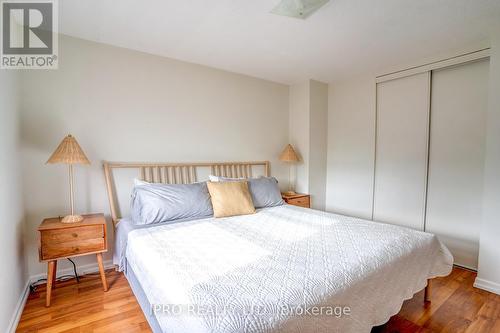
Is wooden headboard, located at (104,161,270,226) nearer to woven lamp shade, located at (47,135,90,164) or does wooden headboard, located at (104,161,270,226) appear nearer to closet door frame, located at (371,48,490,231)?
woven lamp shade, located at (47,135,90,164)

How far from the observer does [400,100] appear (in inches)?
118

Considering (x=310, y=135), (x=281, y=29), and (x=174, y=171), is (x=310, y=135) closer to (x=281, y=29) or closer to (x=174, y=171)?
(x=281, y=29)

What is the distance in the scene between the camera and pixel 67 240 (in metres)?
1.91

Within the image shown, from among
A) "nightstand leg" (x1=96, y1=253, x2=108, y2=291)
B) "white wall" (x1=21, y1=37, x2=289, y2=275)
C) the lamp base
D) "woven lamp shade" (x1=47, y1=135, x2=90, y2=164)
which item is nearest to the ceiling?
"white wall" (x1=21, y1=37, x2=289, y2=275)

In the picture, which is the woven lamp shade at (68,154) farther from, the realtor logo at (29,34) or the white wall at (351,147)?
the white wall at (351,147)

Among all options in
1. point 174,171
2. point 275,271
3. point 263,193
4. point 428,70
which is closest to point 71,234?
point 174,171

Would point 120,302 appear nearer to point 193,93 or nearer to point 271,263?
point 271,263

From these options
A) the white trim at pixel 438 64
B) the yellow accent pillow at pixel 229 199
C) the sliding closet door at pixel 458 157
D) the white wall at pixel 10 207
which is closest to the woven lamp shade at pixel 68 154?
the white wall at pixel 10 207

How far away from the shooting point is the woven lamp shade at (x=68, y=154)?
1934 millimetres

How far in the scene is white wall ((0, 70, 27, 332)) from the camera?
1.50m

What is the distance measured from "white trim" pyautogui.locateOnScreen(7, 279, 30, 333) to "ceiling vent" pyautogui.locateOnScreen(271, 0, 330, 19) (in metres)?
2.83

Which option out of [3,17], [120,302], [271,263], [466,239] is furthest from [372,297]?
[3,17]

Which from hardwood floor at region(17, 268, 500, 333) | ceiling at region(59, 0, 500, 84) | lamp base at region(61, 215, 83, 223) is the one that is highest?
ceiling at region(59, 0, 500, 84)

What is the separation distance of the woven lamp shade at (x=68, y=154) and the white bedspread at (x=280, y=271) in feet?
2.49
